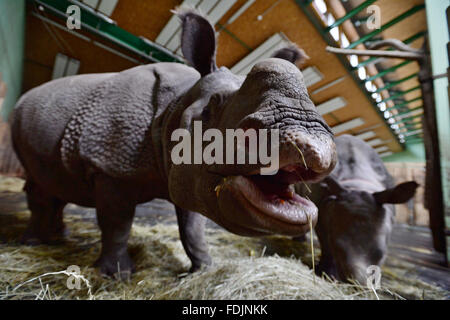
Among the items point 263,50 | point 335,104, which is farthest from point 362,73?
point 263,50

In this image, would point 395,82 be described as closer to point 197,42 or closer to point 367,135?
point 367,135

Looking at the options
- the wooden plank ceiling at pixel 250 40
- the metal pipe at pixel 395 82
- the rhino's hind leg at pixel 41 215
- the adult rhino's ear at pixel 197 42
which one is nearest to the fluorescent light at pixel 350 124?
the wooden plank ceiling at pixel 250 40

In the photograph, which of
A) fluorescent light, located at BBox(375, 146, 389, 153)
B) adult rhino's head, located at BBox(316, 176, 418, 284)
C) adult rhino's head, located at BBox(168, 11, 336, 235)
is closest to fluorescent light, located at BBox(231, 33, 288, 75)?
adult rhino's head, located at BBox(168, 11, 336, 235)

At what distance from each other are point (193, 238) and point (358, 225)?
1.21 m

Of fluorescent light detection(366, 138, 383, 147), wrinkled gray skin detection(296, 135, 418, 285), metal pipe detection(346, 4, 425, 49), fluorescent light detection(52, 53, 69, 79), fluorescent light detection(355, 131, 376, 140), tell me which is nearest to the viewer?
metal pipe detection(346, 4, 425, 49)

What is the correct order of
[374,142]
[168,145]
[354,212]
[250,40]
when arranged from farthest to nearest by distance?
1. [374,142]
2. [354,212]
3. [250,40]
4. [168,145]

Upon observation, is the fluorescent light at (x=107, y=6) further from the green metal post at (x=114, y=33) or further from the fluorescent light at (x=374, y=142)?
the fluorescent light at (x=374, y=142)

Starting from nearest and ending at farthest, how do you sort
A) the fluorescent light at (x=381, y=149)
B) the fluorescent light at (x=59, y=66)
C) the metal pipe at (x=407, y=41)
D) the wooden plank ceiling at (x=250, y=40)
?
the metal pipe at (x=407, y=41)
the wooden plank ceiling at (x=250, y=40)
the fluorescent light at (x=59, y=66)
the fluorescent light at (x=381, y=149)

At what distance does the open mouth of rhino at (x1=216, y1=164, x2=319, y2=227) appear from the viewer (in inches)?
26.6

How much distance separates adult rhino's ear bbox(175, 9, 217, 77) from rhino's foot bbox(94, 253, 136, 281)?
128 centimetres

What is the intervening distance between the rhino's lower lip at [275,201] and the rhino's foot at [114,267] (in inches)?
44.7

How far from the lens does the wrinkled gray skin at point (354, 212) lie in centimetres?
145

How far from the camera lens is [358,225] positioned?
1534 millimetres

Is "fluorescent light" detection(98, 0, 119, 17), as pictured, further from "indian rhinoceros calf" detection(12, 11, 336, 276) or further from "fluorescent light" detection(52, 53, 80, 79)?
"fluorescent light" detection(52, 53, 80, 79)
